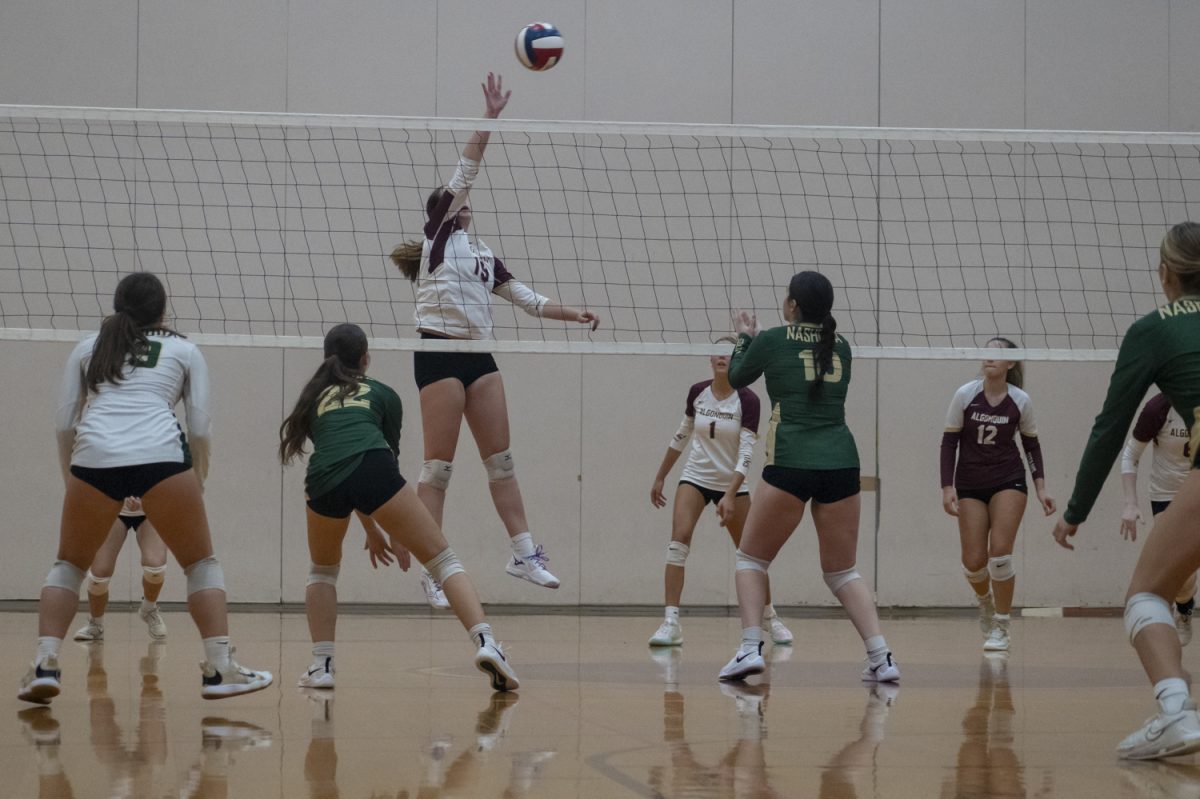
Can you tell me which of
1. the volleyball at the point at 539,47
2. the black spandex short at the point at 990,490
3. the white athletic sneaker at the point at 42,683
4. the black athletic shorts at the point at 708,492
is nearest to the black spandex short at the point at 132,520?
the white athletic sneaker at the point at 42,683

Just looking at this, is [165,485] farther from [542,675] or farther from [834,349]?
[834,349]

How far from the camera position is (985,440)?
807 centimetres

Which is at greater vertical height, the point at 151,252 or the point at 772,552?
the point at 151,252

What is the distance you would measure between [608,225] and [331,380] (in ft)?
18.4

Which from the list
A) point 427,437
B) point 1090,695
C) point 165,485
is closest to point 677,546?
point 427,437

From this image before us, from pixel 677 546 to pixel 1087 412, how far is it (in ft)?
15.0

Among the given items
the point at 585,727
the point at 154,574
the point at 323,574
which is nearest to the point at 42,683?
the point at 323,574

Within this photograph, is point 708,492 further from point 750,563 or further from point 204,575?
point 204,575

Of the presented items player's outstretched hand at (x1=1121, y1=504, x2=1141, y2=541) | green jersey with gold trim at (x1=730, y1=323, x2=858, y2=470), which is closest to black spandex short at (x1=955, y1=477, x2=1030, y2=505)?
player's outstretched hand at (x1=1121, y1=504, x2=1141, y2=541)

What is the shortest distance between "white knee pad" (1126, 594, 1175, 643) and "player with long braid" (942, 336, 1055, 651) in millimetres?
3776

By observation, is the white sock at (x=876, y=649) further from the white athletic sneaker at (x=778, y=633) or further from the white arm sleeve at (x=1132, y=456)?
the white arm sleeve at (x=1132, y=456)

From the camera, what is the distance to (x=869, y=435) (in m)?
11.0

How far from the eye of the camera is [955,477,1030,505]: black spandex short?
803cm

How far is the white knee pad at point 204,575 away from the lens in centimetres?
509
